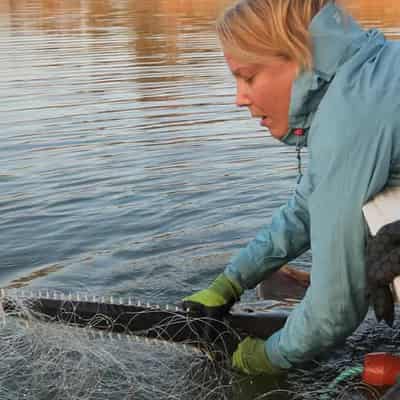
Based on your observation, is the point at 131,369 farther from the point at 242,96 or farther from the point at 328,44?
the point at 328,44

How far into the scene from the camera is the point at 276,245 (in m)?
4.64

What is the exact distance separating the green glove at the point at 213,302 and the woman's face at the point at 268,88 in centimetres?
149

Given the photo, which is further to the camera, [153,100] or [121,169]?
[153,100]

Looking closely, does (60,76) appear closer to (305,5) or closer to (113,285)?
(113,285)

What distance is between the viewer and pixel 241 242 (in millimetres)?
7242

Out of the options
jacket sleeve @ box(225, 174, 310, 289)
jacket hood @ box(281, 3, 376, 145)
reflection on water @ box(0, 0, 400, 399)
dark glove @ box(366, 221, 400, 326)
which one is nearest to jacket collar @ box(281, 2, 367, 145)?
jacket hood @ box(281, 3, 376, 145)

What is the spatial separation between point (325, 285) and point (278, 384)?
147cm

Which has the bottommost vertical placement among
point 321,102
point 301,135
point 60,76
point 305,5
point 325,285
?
point 60,76

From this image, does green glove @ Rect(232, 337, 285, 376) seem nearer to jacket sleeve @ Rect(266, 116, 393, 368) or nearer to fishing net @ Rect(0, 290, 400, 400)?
fishing net @ Rect(0, 290, 400, 400)

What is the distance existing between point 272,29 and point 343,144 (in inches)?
23.0

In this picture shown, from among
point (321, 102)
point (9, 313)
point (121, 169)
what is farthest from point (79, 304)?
point (121, 169)

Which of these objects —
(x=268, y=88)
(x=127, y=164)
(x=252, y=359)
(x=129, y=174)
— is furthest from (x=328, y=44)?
(x=127, y=164)

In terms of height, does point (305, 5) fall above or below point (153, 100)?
above

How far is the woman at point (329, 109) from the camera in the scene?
290cm
